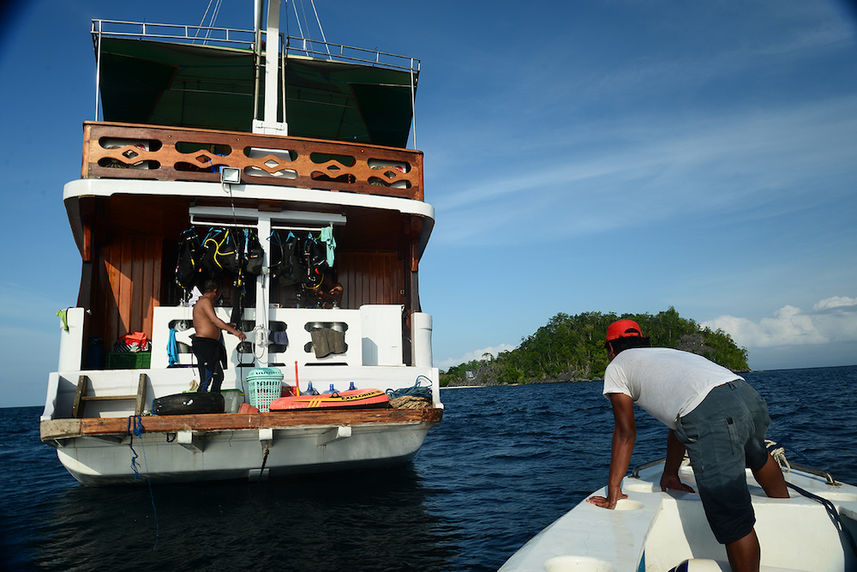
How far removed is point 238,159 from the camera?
281 inches

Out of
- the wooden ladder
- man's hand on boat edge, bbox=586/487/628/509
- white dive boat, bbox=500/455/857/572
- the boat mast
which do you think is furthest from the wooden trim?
the boat mast

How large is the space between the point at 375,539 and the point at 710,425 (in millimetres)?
3080

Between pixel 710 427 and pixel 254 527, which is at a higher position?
pixel 710 427

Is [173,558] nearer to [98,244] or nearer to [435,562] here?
[435,562]

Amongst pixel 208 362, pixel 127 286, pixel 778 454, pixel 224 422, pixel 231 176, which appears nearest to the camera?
pixel 778 454

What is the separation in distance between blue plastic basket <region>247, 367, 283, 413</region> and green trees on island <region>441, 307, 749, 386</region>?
265ft

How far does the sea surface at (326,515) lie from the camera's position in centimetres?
422

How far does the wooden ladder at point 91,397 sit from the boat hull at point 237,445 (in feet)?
1.16

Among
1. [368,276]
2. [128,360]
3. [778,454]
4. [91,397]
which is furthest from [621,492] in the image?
[368,276]

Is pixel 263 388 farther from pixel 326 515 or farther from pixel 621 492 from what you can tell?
pixel 621 492

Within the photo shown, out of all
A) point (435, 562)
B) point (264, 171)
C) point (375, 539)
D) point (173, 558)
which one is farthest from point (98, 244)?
point (435, 562)

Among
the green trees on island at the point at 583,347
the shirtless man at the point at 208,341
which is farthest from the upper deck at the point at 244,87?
the green trees on island at the point at 583,347

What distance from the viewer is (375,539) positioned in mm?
4586

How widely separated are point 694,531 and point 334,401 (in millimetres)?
3554
